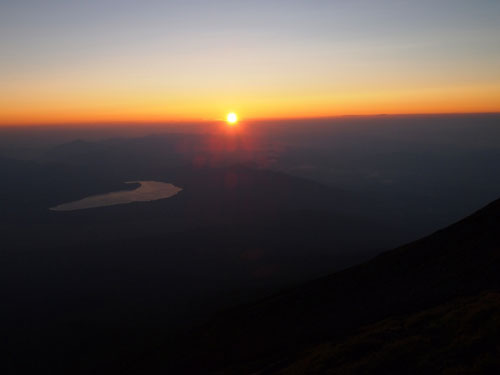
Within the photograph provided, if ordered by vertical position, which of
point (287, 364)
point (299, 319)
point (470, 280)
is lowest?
point (299, 319)

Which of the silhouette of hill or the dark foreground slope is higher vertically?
the dark foreground slope

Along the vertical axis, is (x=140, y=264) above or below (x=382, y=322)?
below

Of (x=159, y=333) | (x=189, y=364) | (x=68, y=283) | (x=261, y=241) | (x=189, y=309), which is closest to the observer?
(x=189, y=364)

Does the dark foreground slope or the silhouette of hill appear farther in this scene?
the silhouette of hill

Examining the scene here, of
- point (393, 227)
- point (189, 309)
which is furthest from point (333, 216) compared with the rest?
point (189, 309)

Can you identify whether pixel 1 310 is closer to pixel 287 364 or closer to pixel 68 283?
pixel 68 283

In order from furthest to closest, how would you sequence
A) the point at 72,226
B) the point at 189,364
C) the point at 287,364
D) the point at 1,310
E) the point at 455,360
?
the point at 72,226
the point at 1,310
the point at 189,364
the point at 287,364
the point at 455,360

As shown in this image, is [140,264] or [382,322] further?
[140,264]

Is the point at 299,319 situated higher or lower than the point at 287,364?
lower
